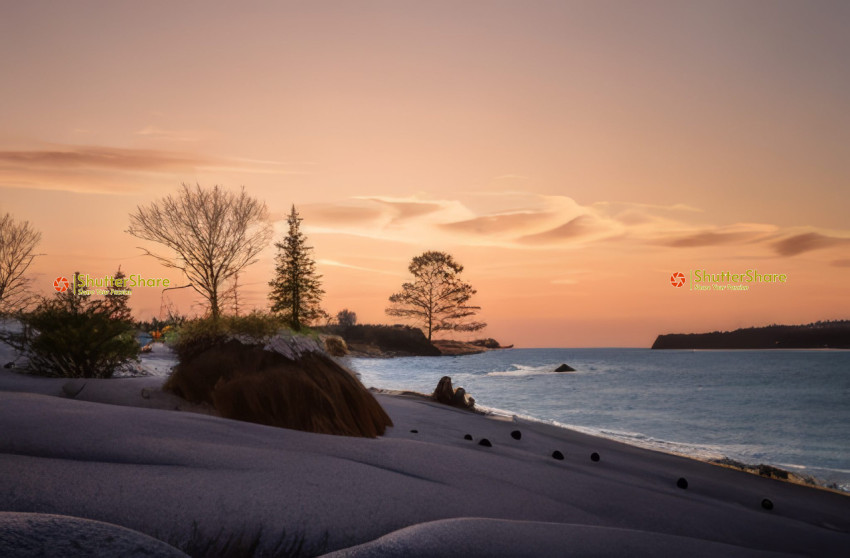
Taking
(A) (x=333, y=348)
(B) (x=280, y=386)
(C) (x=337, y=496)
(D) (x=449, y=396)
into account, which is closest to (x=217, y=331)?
(B) (x=280, y=386)

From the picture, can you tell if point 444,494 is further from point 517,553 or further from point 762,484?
point 762,484

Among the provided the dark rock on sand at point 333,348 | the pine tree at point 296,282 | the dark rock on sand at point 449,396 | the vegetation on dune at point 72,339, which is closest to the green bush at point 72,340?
the vegetation on dune at point 72,339

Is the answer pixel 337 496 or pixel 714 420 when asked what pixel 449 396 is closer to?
pixel 337 496

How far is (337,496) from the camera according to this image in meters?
2.81

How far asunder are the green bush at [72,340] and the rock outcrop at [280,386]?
174cm

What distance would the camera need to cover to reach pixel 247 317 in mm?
6145

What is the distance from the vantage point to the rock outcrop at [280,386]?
5.22m

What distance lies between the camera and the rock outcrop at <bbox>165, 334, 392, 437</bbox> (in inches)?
205

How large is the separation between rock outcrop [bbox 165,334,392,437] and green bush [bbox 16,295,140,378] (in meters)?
1.74

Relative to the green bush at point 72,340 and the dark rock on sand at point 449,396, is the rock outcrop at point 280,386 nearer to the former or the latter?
the green bush at point 72,340

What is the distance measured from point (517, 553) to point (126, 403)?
4.56 meters

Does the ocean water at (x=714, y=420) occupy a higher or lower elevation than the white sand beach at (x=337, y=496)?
lower

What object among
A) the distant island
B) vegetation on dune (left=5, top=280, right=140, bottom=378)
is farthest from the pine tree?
vegetation on dune (left=5, top=280, right=140, bottom=378)

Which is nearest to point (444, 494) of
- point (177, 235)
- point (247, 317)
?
point (247, 317)
